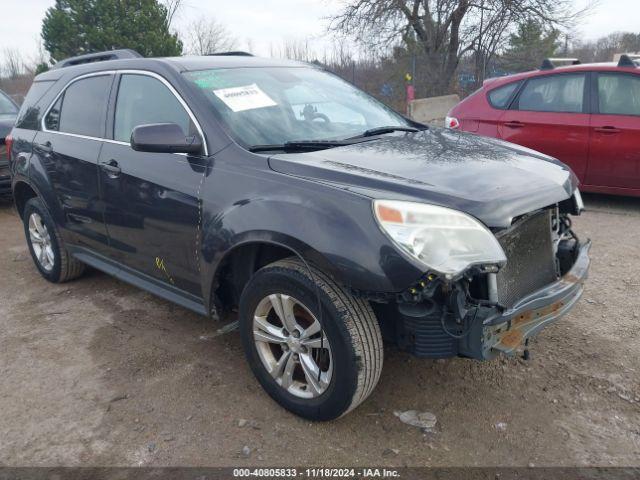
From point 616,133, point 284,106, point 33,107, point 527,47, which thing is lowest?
point 616,133

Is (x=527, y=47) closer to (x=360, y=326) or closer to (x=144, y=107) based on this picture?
(x=144, y=107)

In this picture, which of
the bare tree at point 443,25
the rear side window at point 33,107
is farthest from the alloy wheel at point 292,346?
the bare tree at point 443,25

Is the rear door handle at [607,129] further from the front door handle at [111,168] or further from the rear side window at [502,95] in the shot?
the front door handle at [111,168]

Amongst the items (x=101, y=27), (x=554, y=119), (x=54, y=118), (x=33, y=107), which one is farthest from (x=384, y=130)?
(x=101, y=27)

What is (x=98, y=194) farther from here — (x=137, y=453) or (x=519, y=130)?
(x=519, y=130)

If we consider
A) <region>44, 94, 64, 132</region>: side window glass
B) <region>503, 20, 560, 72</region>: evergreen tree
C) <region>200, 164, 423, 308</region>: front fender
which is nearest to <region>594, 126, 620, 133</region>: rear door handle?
<region>200, 164, 423, 308</region>: front fender

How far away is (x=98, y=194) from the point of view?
367 centimetres

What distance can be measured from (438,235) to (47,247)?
377 cm

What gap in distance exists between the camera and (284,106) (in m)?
3.25

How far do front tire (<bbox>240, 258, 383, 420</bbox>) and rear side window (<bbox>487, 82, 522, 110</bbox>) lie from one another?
16.1 ft

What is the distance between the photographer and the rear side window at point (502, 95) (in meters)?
6.55

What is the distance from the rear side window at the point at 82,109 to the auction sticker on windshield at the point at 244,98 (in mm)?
1118

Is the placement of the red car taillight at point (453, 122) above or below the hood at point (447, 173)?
above

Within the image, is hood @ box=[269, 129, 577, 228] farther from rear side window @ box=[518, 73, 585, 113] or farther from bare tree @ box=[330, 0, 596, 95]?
bare tree @ box=[330, 0, 596, 95]
